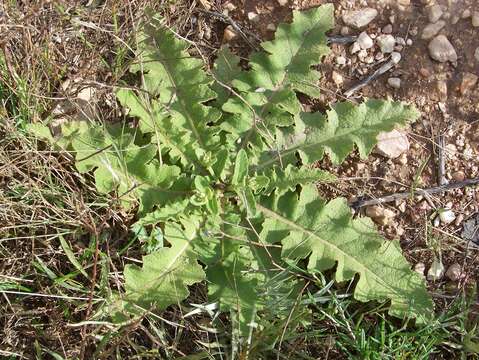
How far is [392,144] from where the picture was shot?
3033mm

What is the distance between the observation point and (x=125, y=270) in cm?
264

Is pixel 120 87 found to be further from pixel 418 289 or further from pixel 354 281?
pixel 418 289

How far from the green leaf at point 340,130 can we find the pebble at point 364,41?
338mm

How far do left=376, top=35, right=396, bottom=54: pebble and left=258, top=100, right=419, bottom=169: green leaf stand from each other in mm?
327

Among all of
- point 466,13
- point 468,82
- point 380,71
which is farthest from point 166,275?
point 466,13

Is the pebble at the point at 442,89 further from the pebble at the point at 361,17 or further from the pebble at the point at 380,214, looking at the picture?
the pebble at the point at 380,214

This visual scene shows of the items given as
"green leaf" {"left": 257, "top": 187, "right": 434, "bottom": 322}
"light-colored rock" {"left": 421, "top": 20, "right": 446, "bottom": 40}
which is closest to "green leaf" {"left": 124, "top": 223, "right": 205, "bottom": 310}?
"green leaf" {"left": 257, "top": 187, "right": 434, "bottom": 322}

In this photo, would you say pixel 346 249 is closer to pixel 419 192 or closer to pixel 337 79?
pixel 419 192

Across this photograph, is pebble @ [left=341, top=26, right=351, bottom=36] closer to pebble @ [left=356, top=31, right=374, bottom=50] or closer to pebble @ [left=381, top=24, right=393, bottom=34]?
pebble @ [left=356, top=31, right=374, bottom=50]

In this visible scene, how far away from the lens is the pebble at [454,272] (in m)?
2.91

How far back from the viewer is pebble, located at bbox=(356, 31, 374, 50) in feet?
10.2

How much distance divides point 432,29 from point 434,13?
7 centimetres

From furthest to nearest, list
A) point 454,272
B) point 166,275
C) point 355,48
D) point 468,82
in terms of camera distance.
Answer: point 355,48
point 468,82
point 454,272
point 166,275

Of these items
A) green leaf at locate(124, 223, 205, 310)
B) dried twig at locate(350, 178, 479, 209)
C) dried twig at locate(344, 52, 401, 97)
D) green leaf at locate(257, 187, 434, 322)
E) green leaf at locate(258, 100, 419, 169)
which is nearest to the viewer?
green leaf at locate(124, 223, 205, 310)
